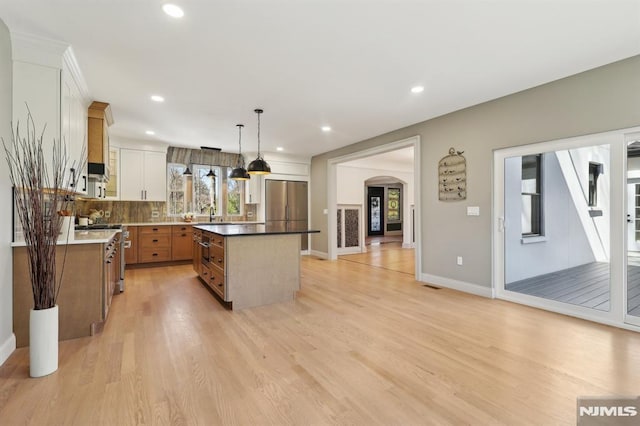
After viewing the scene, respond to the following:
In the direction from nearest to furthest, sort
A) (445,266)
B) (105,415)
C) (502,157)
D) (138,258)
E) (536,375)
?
(105,415), (536,375), (502,157), (445,266), (138,258)

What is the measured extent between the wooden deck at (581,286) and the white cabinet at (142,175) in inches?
257

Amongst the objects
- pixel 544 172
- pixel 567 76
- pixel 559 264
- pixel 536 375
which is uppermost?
pixel 567 76

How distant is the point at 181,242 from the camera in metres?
6.18

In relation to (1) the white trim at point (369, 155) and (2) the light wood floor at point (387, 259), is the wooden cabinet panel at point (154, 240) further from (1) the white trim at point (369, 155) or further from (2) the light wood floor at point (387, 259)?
(2) the light wood floor at point (387, 259)

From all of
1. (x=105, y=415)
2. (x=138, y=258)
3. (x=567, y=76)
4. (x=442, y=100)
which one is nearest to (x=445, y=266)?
(x=442, y=100)

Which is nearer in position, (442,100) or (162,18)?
(162,18)

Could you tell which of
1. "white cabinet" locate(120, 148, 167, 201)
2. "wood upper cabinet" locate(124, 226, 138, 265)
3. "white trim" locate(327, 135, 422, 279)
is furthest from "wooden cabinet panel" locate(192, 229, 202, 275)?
"white trim" locate(327, 135, 422, 279)

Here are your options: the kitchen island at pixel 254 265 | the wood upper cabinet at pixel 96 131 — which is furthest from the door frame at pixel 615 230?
the wood upper cabinet at pixel 96 131

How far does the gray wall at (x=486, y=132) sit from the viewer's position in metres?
2.88

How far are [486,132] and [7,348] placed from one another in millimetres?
5365

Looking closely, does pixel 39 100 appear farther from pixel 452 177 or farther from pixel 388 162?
pixel 388 162

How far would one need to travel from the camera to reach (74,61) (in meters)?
2.85

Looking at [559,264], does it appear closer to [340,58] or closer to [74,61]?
[340,58]

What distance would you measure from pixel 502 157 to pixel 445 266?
1723 millimetres
